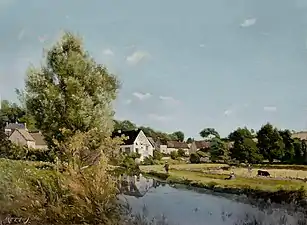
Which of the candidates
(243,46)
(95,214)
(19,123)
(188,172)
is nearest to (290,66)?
(243,46)

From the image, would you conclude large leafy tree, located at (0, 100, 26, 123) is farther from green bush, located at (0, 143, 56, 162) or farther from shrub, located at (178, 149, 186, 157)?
shrub, located at (178, 149, 186, 157)

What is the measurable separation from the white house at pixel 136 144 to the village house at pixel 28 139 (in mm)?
560

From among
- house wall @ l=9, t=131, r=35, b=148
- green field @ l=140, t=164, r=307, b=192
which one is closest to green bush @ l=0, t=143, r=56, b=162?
house wall @ l=9, t=131, r=35, b=148

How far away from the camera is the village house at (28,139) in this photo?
3.86 metres

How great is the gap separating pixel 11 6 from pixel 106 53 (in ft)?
3.18

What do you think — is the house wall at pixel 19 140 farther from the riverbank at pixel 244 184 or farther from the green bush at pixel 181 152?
the green bush at pixel 181 152

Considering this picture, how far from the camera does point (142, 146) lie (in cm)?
374

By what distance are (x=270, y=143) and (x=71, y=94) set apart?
145 centimetres

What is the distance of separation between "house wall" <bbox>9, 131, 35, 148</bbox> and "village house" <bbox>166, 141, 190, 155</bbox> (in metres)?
1.03

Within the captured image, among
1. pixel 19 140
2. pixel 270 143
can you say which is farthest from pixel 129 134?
pixel 270 143

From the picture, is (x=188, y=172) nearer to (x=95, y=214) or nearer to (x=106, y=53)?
(x=95, y=214)

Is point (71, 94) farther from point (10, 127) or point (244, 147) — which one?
point (244, 147)

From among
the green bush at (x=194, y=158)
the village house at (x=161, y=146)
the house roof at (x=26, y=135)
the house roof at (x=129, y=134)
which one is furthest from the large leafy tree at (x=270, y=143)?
the house roof at (x=26, y=135)
